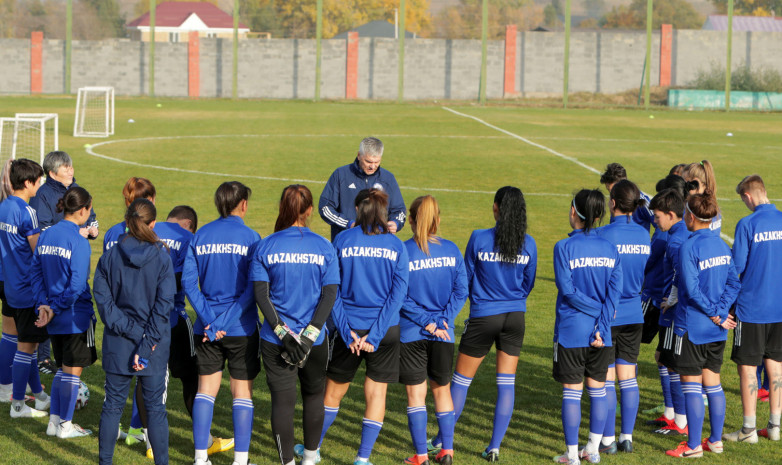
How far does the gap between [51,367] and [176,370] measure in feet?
8.87

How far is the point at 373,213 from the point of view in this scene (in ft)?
20.6

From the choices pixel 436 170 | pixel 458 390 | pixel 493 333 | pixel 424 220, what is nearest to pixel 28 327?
pixel 424 220

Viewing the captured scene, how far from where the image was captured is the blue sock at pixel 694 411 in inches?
271

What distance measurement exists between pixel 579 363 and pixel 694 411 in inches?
40.3

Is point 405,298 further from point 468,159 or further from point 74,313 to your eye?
point 468,159

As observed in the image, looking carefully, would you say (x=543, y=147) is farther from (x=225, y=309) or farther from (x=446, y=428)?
(x=225, y=309)

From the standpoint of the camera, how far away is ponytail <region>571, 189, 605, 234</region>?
6602mm

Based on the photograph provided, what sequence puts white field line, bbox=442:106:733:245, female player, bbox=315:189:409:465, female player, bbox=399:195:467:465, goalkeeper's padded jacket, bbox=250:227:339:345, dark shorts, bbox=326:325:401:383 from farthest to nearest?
white field line, bbox=442:106:733:245 < female player, bbox=399:195:467:465 < dark shorts, bbox=326:325:401:383 < female player, bbox=315:189:409:465 < goalkeeper's padded jacket, bbox=250:227:339:345

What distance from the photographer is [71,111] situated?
133 ft

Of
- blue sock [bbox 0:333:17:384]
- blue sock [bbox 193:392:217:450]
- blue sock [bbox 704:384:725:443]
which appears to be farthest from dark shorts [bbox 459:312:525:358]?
blue sock [bbox 0:333:17:384]

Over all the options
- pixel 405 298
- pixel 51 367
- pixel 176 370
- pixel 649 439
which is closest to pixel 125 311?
pixel 176 370

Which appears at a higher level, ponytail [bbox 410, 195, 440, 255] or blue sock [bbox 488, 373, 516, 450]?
ponytail [bbox 410, 195, 440, 255]

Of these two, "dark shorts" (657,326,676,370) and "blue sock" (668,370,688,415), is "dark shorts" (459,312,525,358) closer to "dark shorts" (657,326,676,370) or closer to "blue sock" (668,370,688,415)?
"dark shorts" (657,326,676,370)

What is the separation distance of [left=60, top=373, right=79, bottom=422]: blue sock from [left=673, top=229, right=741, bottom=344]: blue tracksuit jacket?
4.82 meters
